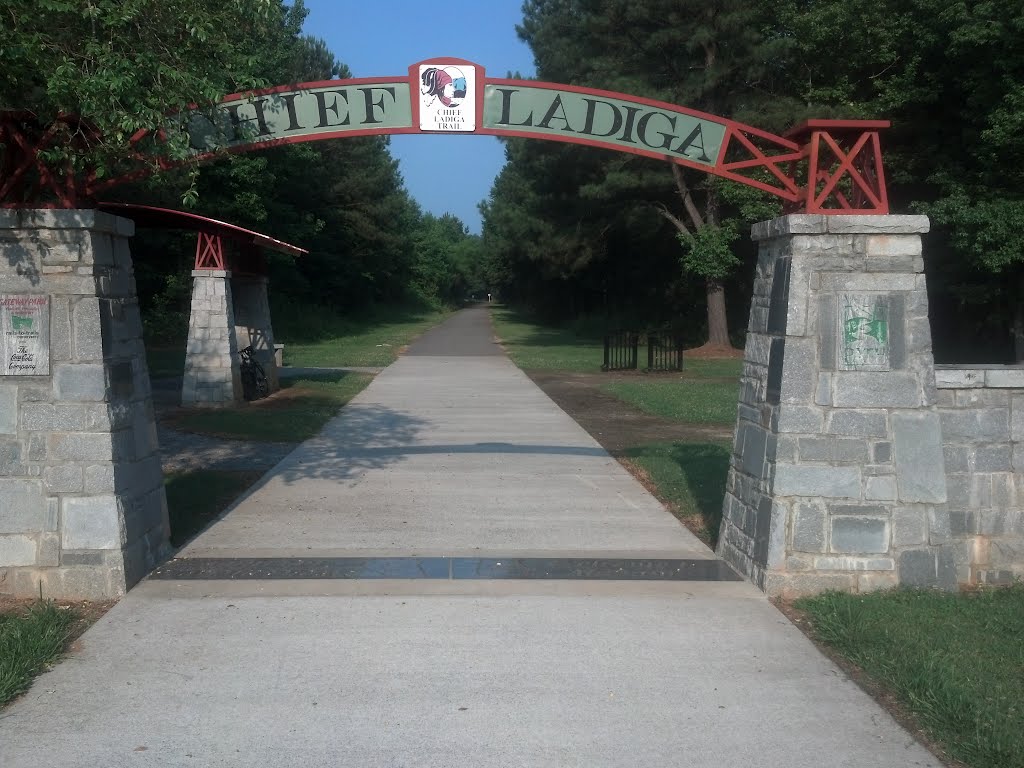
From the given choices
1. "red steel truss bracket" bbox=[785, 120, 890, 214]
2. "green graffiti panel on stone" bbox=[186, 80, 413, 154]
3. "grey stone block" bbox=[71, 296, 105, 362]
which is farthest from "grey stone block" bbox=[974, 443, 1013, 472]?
"grey stone block" bbox=[71, 296, 105, 362]

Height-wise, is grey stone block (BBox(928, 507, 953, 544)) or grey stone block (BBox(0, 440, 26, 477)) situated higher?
grey stone block (BBox(0, 440, 26, 477))

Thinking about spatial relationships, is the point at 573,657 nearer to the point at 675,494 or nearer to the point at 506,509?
the point at 506,509

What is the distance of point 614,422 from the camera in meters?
15.7

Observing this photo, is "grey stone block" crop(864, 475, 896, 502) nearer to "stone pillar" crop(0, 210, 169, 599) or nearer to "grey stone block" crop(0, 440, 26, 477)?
"stone pillar" crop(0, 210, 169, 599)

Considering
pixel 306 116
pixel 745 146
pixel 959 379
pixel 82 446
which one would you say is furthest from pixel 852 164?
pixel 82 446

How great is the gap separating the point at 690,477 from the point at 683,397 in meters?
8.45

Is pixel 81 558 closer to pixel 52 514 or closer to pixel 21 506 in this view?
pixel 52 514

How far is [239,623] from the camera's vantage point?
5.97 metres

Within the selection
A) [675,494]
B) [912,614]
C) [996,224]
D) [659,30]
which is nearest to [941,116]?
[996,224]

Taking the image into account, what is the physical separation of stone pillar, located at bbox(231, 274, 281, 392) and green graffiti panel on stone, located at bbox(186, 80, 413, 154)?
1234cm

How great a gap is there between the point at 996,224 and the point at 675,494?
1442 cm

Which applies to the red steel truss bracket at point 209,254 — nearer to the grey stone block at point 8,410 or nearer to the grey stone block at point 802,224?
the grey stone block at point 8,410

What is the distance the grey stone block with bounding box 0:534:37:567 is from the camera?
6.48 meters

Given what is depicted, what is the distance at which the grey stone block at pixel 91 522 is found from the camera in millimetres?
6508
